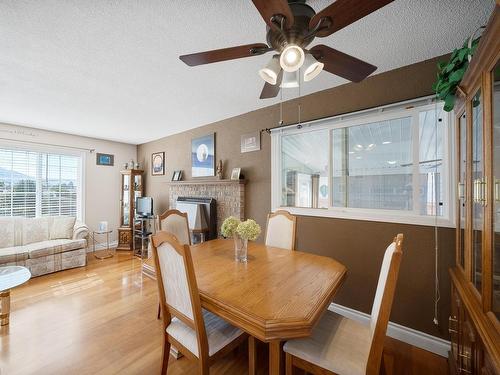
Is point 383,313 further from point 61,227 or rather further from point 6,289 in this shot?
point 61,227

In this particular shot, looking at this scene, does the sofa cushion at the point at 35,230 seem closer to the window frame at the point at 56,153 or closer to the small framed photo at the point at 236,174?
the window frame at the point at 56,153

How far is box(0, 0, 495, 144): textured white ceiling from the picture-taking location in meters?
1.34

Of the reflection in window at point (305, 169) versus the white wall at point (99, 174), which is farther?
the white wall at point (99, 174)

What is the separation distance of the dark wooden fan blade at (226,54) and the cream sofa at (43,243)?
12.5ft

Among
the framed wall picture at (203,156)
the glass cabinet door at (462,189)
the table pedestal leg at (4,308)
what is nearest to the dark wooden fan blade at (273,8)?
the glass cabinet door at (462,189)

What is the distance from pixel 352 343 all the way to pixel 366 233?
1215 millimetres

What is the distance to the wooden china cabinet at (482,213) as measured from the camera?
0.84 metres

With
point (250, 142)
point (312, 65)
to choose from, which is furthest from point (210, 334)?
point (250, 142)

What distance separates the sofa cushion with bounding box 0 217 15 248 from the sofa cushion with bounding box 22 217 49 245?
0.13 m

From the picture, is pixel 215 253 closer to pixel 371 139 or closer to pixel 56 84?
pixel 371 139

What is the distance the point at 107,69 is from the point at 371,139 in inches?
105

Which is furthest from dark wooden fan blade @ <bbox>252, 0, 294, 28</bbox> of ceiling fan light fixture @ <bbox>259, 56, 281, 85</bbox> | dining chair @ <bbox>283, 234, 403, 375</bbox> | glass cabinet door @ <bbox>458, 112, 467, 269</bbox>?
glass cabinet door @ <bbox>458, 112, 467, 269</bbox>

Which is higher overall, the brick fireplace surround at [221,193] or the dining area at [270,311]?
the brick fireplace surround at [221,193]

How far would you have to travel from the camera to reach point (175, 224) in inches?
96.2
